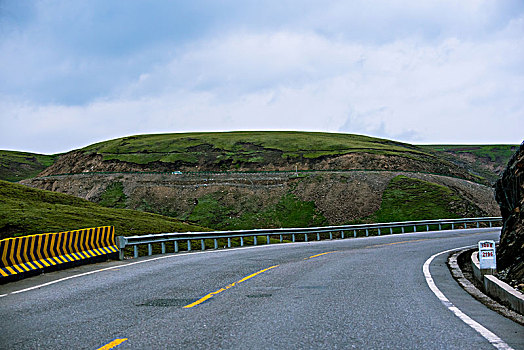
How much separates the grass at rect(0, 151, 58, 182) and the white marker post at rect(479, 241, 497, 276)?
129659mm

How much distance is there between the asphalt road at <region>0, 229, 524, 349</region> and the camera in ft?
20.1

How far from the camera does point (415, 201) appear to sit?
60844mm

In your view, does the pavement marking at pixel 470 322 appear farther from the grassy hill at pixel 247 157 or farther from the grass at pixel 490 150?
the grass at pixel 490 150

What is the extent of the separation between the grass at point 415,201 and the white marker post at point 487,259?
4556cm

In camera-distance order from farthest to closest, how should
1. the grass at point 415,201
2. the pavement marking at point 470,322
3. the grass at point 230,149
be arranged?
the grass at point 230,149, the grass at point 415,201, the pavement marking at point 470,322

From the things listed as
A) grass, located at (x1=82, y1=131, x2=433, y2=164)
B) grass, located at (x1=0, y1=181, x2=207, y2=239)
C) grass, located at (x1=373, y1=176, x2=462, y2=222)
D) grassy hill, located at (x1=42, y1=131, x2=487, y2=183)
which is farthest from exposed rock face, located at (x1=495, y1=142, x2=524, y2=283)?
grass, located at (x1=82, y1=131, x2=433, y2=164)

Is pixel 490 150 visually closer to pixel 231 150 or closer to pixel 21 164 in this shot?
pixel 231 150

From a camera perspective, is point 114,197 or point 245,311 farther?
point 114,197

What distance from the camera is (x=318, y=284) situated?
1098 cm

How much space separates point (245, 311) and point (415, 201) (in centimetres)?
5622

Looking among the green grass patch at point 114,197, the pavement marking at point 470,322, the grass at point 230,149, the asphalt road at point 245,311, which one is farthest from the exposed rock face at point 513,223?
the grass at point 230,149

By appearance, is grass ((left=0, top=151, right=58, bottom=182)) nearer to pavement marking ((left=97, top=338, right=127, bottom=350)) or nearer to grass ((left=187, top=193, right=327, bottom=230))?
grass ((left=187, top=193, right=327, bottom=230))

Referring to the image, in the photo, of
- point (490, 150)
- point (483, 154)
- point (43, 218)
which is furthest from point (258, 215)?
point (490, 150)

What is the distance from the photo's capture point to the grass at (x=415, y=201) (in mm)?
56237
